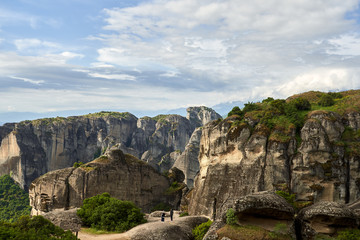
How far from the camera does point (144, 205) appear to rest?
73.6 m

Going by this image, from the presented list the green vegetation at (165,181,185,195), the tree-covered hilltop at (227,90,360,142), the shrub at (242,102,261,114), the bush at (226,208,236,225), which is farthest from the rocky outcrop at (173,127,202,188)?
the bush at (226,208,236,225)

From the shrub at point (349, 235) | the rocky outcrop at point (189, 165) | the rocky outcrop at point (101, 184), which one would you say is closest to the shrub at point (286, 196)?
the shrub at point (349, 235)

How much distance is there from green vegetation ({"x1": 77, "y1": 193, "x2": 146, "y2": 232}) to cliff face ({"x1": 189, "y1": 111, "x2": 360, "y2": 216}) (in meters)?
18.1

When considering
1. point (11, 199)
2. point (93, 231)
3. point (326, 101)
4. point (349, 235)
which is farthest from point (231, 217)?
point (11, 199)

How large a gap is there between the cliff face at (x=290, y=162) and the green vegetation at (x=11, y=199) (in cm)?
6574

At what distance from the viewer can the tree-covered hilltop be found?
54688 mm

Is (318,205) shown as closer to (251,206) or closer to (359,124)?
(251,206)

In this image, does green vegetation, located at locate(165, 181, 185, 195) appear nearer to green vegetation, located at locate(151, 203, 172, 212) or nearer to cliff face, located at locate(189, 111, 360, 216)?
green vegetation, located at locate(151, 203, 172, 212)

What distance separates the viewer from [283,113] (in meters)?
58.8

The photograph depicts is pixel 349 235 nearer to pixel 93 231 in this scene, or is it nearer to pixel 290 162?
pixel 93 231

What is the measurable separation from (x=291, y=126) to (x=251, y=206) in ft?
102

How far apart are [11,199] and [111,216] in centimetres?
8885

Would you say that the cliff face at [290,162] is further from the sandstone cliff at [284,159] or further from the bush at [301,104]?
the bush at [301,104]

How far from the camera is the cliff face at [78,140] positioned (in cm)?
12575
